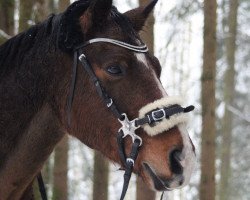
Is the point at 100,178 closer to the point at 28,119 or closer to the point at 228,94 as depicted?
the point at 28,119

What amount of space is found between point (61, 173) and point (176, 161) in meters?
4.98

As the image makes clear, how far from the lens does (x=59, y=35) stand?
338 cm

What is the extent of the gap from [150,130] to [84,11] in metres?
0.95

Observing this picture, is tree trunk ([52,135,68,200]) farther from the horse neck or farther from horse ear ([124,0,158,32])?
horse ear ([124,0,158,32])

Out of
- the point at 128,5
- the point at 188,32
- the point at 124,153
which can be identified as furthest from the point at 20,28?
the point at 188,32

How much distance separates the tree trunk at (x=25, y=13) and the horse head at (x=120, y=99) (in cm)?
319

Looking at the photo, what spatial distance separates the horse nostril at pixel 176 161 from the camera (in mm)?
2869

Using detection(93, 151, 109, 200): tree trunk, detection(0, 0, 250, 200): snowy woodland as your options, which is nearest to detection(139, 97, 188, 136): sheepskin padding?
detection(0, 0, 250, 200): snowy woodland

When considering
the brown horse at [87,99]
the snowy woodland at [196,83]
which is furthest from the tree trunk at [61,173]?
the brown horse at [87,99]

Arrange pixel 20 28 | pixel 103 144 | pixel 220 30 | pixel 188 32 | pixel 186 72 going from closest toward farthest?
1. pixel 103 144
2. pixel 20 28
3. pixel 220 30
4. pixel 188 32
5. pixel 186 72

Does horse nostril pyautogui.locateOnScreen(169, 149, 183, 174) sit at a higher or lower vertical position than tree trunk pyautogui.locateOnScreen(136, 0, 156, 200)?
higher

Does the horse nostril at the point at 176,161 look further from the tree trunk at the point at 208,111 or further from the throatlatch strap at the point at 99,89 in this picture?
the tree trunk at the point at 208,111

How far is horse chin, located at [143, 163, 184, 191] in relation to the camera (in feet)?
9.56

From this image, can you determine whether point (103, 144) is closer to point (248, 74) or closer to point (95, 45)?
point (95, 45)
